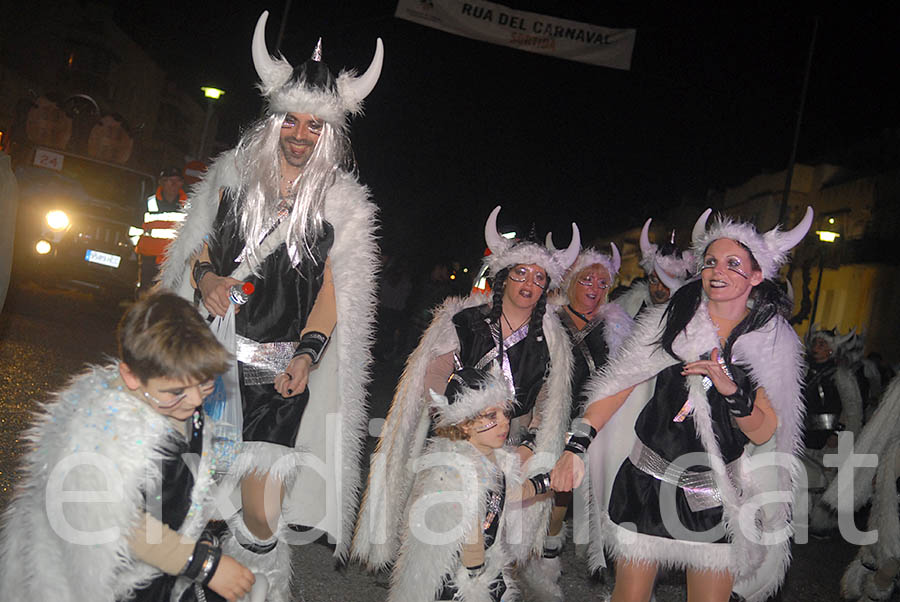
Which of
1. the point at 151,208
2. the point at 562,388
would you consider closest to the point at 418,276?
the point at 151,208

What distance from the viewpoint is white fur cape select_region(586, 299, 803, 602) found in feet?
12.9

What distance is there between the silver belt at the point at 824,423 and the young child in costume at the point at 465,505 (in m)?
5.84

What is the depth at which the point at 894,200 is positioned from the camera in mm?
37875

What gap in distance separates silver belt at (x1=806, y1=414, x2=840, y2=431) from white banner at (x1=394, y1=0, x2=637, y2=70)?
9686 mm

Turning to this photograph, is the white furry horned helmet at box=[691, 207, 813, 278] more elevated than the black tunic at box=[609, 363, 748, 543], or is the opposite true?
the white furry horned helmet at box=[691, 207, 813, 278]

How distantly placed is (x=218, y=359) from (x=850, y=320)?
1633 inches

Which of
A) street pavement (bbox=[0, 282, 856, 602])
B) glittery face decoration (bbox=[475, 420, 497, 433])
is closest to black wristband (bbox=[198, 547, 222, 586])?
glittery face decoration (bbox=[475, 420, 497, 433])

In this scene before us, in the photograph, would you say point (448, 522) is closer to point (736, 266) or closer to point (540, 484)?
point (540, 484)

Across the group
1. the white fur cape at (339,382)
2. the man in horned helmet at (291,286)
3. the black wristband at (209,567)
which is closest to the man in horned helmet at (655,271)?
the white fur cape at (339,382)

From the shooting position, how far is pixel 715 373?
379 centimetres

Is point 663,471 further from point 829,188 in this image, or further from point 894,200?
point 829,188

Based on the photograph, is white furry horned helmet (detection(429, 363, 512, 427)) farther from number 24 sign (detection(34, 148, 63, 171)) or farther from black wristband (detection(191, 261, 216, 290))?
number 24 sign (detection(34, 148, 63, 171))

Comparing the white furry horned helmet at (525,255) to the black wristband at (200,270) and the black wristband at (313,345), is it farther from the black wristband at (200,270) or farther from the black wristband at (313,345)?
the black wristband at (200,270)

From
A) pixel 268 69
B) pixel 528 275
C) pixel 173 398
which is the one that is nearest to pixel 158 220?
pixel 528 275
